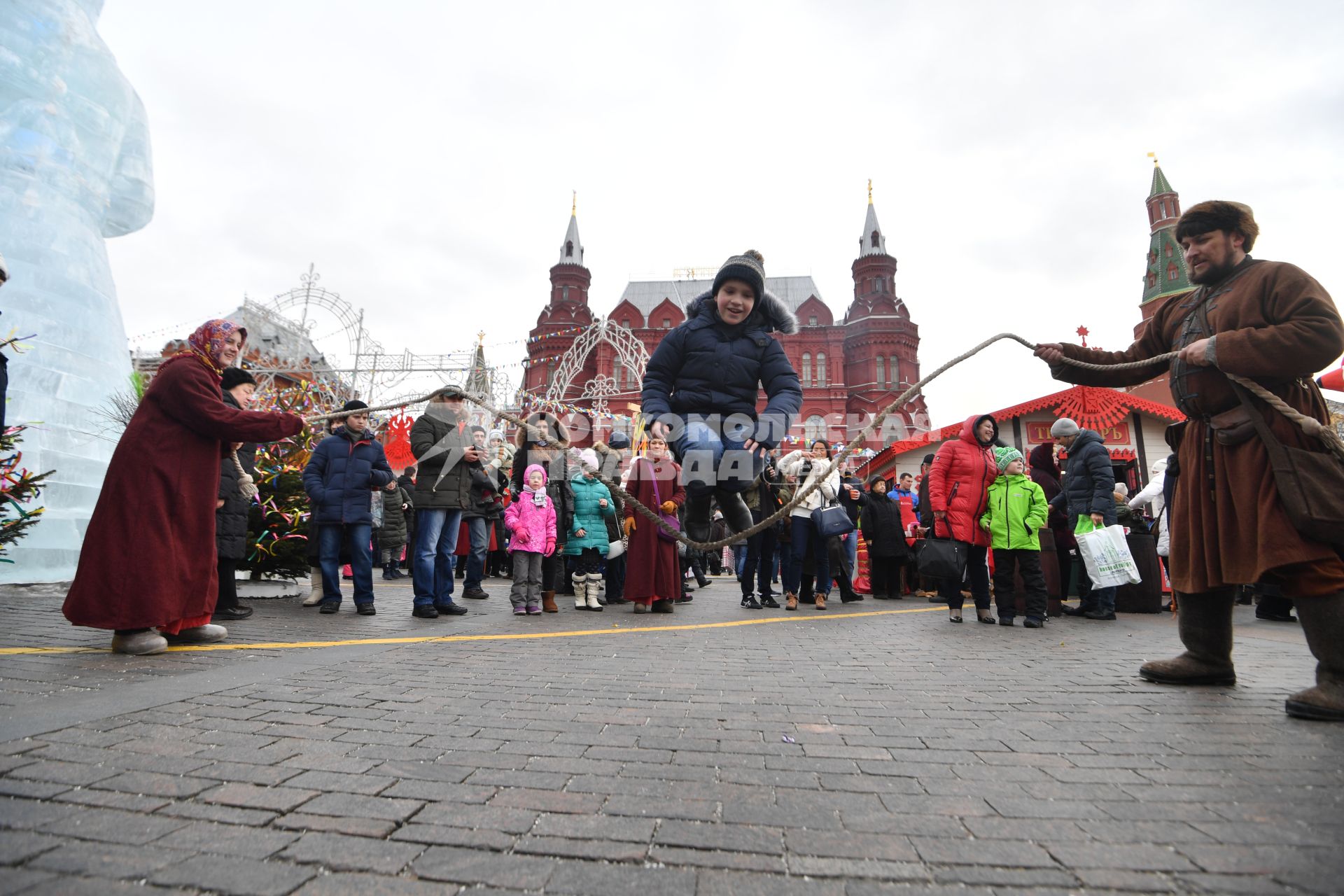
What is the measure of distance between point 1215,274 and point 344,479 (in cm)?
735

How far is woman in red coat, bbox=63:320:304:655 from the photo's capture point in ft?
14.4

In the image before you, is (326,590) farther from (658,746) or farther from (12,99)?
(12,99)

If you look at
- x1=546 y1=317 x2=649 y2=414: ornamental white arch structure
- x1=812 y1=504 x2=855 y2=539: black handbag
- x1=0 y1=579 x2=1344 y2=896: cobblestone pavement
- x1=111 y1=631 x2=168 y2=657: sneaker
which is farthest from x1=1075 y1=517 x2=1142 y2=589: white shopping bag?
x1=546 y1=317 x2=649 y2=414: ornamental white arch structure

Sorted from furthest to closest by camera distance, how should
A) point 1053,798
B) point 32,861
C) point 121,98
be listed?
point 121,98, point 1053,798, point 32,861

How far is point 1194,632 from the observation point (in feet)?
12.9

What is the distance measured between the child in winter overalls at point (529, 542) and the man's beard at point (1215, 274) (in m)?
6.10

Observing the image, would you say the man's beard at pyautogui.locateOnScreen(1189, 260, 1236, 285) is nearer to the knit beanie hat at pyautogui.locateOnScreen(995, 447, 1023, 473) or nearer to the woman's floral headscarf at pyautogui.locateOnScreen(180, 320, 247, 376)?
the knit beanie hat at pyautogui.locateOnScreen(995, 447, 1023, 473)

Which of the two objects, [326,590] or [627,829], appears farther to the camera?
[326,590]

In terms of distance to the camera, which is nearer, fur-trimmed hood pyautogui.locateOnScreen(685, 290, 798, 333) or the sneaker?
fur-trimmed hood pyautogui.locateOnScreen(685, 290, 798, 333)

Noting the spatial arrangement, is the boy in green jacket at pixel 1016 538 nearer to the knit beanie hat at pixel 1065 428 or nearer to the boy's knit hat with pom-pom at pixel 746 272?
the knit beanie hat at pixel 1065 428

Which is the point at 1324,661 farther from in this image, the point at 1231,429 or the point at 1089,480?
the point at 1089,480

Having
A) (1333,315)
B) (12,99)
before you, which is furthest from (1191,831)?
(12,99)

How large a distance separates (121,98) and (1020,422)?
26.2 meters

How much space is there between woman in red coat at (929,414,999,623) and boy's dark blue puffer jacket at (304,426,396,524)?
5.89 metres
